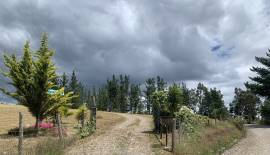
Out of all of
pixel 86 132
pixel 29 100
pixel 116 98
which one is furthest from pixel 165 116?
pixel 116 98

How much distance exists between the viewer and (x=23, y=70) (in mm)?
27781

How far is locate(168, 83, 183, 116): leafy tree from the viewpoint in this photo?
88.7 ft

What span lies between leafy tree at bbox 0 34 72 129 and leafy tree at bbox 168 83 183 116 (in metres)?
8.04

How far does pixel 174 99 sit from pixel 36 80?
33.3ft

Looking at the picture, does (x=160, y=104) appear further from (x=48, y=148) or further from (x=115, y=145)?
(x=48, y=148)

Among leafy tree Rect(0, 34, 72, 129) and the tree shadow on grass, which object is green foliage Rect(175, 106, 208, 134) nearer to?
the tree shadow on grass

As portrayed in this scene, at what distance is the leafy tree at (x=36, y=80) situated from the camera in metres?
27.1

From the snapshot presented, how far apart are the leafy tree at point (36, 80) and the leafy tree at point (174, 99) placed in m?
8.04

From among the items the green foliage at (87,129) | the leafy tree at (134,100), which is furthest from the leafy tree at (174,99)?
the leafy tree at (134,100)

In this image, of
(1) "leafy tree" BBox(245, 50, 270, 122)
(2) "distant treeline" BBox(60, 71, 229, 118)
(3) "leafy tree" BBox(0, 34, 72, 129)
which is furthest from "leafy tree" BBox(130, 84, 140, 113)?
(3) "leafy tree" BBox(0, 34, 72, 129)

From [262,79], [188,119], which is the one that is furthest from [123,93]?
[188,119]

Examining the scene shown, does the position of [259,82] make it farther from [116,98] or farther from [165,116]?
[116,98]

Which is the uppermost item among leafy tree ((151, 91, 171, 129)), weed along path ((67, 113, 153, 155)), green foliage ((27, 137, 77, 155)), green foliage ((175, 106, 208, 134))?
leafy tree ((151, 91, 171, 129))

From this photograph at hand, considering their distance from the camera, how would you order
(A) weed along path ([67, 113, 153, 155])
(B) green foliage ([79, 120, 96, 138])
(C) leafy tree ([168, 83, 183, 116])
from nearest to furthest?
(A) weed along path ([67, 113, 153, 155])
(B) green foliage ([79, 120, 96, 138])
(C) leafy tree ([168, 83, 183, 116])
